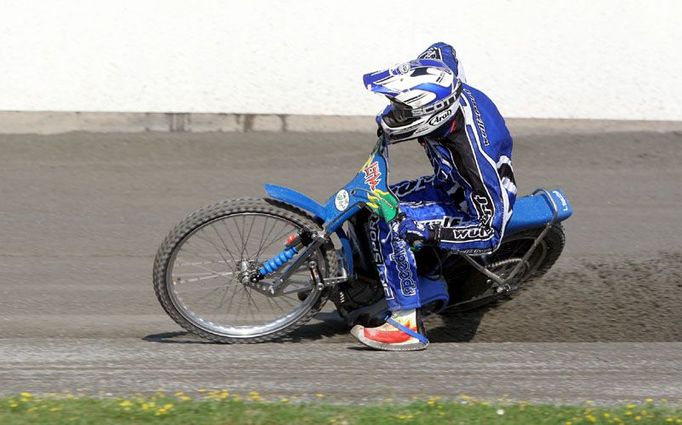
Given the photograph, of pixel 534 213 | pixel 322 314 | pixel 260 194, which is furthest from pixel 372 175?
pixel 260 194

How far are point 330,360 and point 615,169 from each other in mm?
4616

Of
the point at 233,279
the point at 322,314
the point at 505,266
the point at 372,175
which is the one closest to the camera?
the point at 372,175

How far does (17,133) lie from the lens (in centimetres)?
1015

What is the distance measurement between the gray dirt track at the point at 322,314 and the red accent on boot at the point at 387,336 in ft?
0.33

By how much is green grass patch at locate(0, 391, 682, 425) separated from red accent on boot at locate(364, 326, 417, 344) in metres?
0.99

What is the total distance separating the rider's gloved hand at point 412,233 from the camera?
6.13 m

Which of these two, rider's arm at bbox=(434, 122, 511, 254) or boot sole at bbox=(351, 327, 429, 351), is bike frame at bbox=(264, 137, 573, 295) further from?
boot sole at bbox=(351, 327, 429, 351)

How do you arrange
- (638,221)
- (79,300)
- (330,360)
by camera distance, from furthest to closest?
(638,221)
(79,300)
(330,360)

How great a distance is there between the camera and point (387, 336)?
20.5 feet

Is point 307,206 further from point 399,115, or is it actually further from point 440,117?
point 440,117

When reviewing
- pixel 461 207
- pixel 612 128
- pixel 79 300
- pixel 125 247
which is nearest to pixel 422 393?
pixel 461 207

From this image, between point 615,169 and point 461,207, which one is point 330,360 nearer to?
point 461,207

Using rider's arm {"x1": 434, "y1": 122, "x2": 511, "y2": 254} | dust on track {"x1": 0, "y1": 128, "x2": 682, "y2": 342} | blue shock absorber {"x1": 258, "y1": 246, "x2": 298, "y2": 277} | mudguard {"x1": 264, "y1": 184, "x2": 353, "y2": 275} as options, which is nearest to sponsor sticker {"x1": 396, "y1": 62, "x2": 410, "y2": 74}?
rider's arm {"x1": 434, "y1": 122, "x2": 511, "y2": 254}

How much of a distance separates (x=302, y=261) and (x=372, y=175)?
610 millimetres
